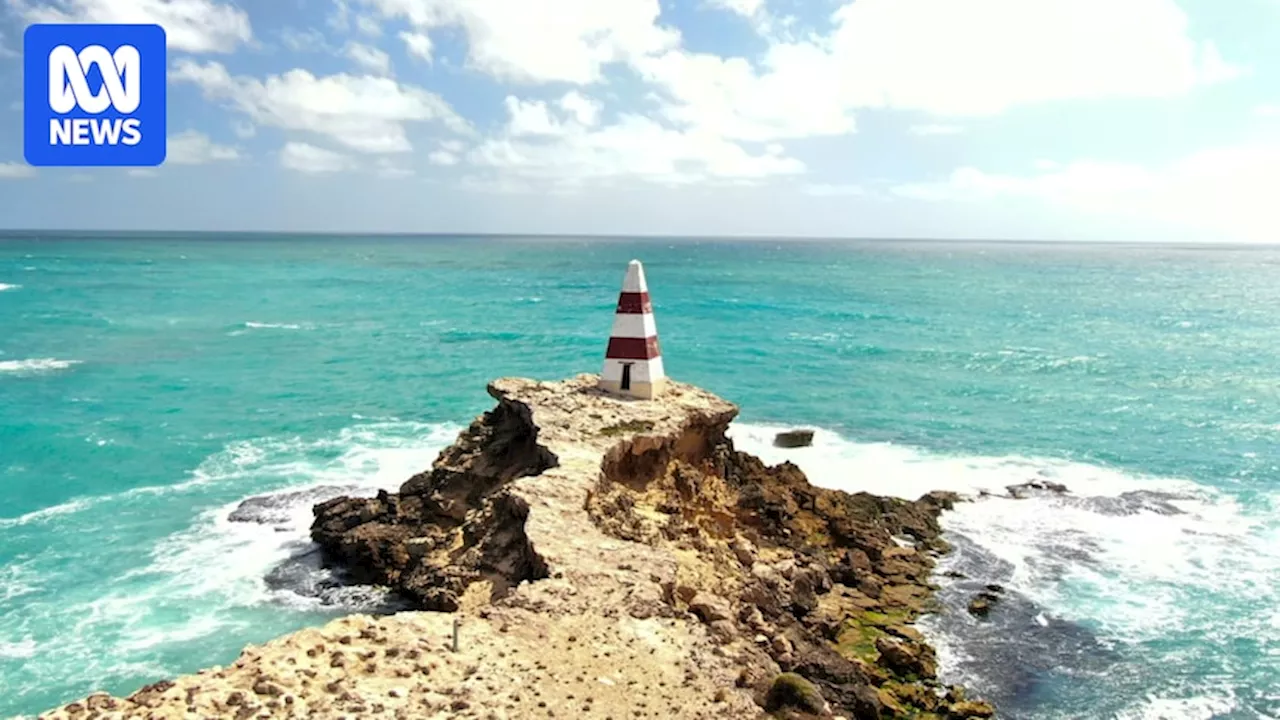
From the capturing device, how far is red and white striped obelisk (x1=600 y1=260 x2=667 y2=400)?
17.1m

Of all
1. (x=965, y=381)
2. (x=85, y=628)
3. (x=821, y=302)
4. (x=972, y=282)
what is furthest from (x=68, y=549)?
(x=972, y=282)

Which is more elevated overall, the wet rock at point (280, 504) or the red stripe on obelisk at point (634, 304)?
the red stripe on obelisk at point (634, 304)

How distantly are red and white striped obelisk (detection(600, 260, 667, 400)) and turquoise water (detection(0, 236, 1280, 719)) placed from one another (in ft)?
21.8

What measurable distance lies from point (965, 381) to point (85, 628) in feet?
111

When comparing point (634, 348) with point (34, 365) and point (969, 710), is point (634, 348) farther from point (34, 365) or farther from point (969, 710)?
point (34, 365)

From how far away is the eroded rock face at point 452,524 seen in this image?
42.5 feet

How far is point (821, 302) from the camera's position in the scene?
7731cm

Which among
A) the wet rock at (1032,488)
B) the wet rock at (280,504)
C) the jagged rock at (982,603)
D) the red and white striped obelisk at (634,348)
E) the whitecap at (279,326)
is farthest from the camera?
the whitecap at (279,326)

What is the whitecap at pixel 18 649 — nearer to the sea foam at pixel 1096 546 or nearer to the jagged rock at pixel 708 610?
the jagged rock at pixel 708 610

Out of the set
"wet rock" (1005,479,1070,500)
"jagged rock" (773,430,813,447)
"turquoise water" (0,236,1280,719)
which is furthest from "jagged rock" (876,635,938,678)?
"jagged rock" (773,430,813,447)

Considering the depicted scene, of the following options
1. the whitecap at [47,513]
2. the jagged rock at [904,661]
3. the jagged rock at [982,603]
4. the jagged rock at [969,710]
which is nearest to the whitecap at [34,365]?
the whitecap at [47,513]

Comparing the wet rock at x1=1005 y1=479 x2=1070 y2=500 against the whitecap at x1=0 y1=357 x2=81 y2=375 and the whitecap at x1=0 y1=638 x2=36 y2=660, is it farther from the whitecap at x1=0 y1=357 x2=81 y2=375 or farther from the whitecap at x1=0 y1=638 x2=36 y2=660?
the whitecap at x1=0 y1=357 x2=81 y2=375

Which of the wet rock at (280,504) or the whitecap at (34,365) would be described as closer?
the wet rock at (280,504)

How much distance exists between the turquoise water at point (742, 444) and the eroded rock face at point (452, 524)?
51.5 inches
